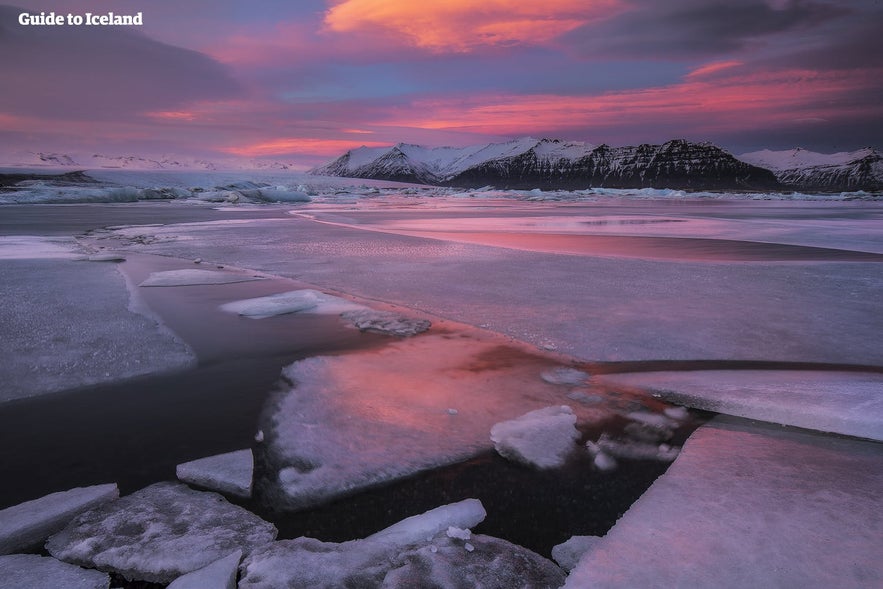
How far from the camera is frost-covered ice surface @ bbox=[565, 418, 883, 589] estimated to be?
132 centimetres

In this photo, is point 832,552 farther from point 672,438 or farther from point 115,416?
point 115,416

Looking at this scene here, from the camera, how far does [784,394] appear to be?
242 centimetres

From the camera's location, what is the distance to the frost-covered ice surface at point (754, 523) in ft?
4.34

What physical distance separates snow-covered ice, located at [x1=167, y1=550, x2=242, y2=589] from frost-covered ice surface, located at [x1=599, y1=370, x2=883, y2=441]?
1.97 m

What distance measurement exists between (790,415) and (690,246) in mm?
7117

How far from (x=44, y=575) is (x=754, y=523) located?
1990mm

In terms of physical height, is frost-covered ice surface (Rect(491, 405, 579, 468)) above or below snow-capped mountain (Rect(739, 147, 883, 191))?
below

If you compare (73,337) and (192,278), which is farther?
(192,278)

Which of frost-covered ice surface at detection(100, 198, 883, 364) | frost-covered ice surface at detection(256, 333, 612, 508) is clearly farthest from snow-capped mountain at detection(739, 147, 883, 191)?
frost-covered ice surface at detection(256, 333, 612, 508)

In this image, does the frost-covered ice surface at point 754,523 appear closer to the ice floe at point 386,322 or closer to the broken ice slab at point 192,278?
the ice floe at point 386,322

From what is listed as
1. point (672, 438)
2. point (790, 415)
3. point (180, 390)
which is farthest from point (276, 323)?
point (790, 415)

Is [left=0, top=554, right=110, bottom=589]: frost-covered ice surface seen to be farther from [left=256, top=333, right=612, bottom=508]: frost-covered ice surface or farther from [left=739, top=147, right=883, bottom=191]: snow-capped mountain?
[left=739, top=147, right=883, bottom=191]: snow-capped mountain

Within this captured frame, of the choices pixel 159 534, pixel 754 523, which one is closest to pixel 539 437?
pixel 754 523

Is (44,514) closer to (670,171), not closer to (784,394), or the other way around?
(784,394)
